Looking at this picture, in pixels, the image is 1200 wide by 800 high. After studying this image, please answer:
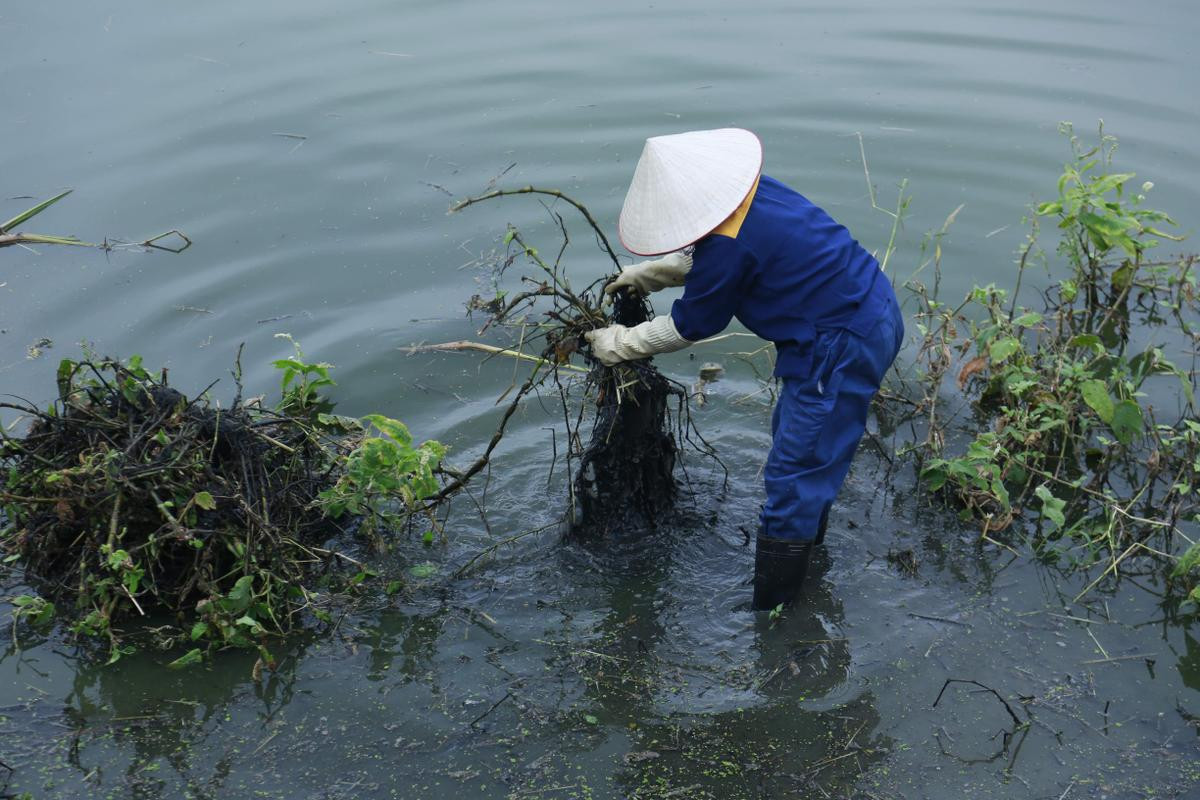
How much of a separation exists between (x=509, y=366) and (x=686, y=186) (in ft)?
8.05

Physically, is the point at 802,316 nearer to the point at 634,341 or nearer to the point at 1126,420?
the point at 634,341

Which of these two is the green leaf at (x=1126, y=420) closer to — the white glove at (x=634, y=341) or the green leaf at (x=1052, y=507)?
the green leaf at (x=1052, y=507)

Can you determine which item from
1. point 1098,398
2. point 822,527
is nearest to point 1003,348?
point 1098,398

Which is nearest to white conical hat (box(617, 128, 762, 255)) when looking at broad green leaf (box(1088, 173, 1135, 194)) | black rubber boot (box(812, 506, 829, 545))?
black rubber boot (box(812, 506, 829, 545))

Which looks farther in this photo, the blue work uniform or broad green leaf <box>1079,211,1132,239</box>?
broad green leaf <box>1079,211,1132,239</box>

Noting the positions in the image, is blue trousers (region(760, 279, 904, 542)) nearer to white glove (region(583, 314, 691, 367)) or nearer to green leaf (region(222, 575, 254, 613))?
white glove (region(583, 314, 691, 367))

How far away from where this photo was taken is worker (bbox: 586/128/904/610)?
3.70 m

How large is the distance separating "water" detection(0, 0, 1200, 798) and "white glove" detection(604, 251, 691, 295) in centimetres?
112

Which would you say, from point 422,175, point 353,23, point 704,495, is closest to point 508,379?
point 704,495

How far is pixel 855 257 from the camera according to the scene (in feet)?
12.8

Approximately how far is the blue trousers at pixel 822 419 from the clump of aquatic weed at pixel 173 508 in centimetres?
129

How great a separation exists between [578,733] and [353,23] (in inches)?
265

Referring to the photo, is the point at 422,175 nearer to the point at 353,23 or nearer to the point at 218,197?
the point at 218,197

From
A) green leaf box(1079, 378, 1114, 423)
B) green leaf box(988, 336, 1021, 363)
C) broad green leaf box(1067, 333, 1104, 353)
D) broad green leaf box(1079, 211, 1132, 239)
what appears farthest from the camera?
broad green leaf box(1079, 211, 1132, 239)
